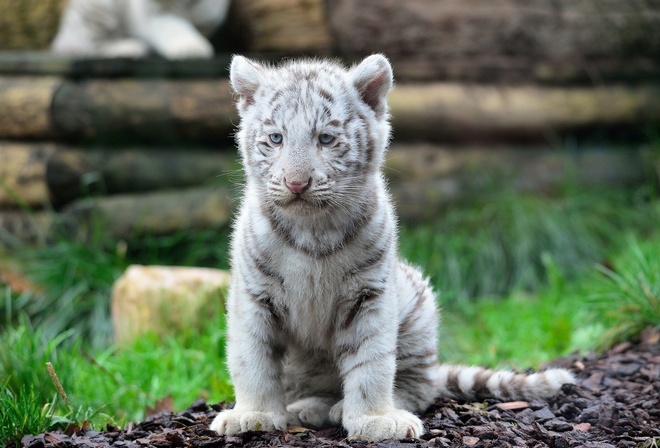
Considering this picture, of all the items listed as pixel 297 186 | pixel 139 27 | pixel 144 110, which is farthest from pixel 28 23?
pixel 297 186

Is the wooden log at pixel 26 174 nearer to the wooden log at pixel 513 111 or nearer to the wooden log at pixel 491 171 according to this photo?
the wooden log at pixel 491 171

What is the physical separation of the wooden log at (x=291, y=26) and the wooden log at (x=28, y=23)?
2.66 metres

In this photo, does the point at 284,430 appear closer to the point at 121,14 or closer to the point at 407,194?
the point at 407,194

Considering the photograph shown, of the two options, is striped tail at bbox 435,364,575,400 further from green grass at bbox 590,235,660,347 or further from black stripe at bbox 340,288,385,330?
green grass at bbox 590,235,660,347

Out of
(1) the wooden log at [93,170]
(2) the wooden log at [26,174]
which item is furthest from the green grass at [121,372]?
(2) the wooden log at [26,174]

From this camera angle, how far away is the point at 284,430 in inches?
146

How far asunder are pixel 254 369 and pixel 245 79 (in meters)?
1.36

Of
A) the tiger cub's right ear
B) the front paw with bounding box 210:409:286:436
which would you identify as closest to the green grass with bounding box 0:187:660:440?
the front paw with bounding box 210:409:286:436

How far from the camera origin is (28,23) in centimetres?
917

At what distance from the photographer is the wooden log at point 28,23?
29.4ft

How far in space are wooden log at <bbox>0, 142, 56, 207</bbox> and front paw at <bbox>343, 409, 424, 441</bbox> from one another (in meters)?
4.63

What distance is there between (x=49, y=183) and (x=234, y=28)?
2497mm

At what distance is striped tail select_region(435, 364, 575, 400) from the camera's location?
14.0 ft

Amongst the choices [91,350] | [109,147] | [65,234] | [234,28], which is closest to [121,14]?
[234,28]
